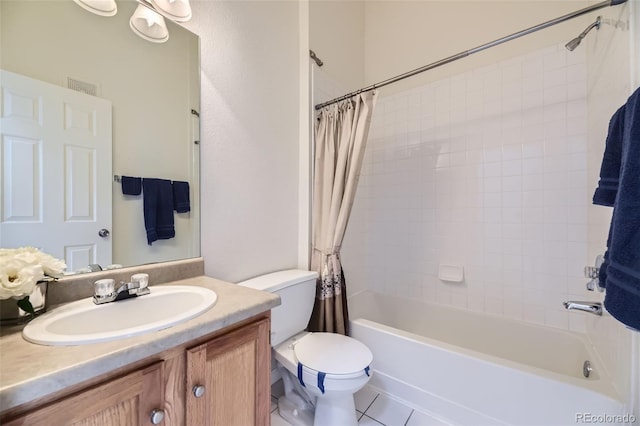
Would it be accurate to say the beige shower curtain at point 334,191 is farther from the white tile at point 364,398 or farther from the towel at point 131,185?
the towel at point 131,185

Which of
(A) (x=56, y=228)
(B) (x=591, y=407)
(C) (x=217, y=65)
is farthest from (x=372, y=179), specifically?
(A) (x=56, y=228)

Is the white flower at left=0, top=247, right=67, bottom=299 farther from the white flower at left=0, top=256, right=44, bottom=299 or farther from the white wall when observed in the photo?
the white wall

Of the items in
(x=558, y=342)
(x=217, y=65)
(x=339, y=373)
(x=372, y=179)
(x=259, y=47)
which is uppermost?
(x=259, y=47)

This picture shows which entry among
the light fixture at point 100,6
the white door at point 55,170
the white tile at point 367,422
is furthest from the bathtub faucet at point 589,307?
the light fixture at point 100,6

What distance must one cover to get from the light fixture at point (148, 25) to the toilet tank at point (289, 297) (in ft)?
3.95

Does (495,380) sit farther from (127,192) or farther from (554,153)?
(127,192)

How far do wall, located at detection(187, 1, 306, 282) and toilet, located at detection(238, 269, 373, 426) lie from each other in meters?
0.22

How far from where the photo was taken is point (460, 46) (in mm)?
2012

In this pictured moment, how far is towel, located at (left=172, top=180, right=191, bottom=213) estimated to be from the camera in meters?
1.15

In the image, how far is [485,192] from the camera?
188 cm

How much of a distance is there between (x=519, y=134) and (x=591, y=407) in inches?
62.3

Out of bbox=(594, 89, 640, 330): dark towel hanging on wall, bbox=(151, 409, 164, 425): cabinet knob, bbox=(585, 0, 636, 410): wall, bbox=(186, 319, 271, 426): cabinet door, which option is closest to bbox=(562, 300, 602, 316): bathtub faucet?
bbox=(585, 0, 636, 410): wall

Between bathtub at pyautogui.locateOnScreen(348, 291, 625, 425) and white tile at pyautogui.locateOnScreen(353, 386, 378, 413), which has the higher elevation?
bathtub at pyautogui.locateOnScreen(348, 291, 625, 425)

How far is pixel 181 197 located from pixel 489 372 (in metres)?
1.72
